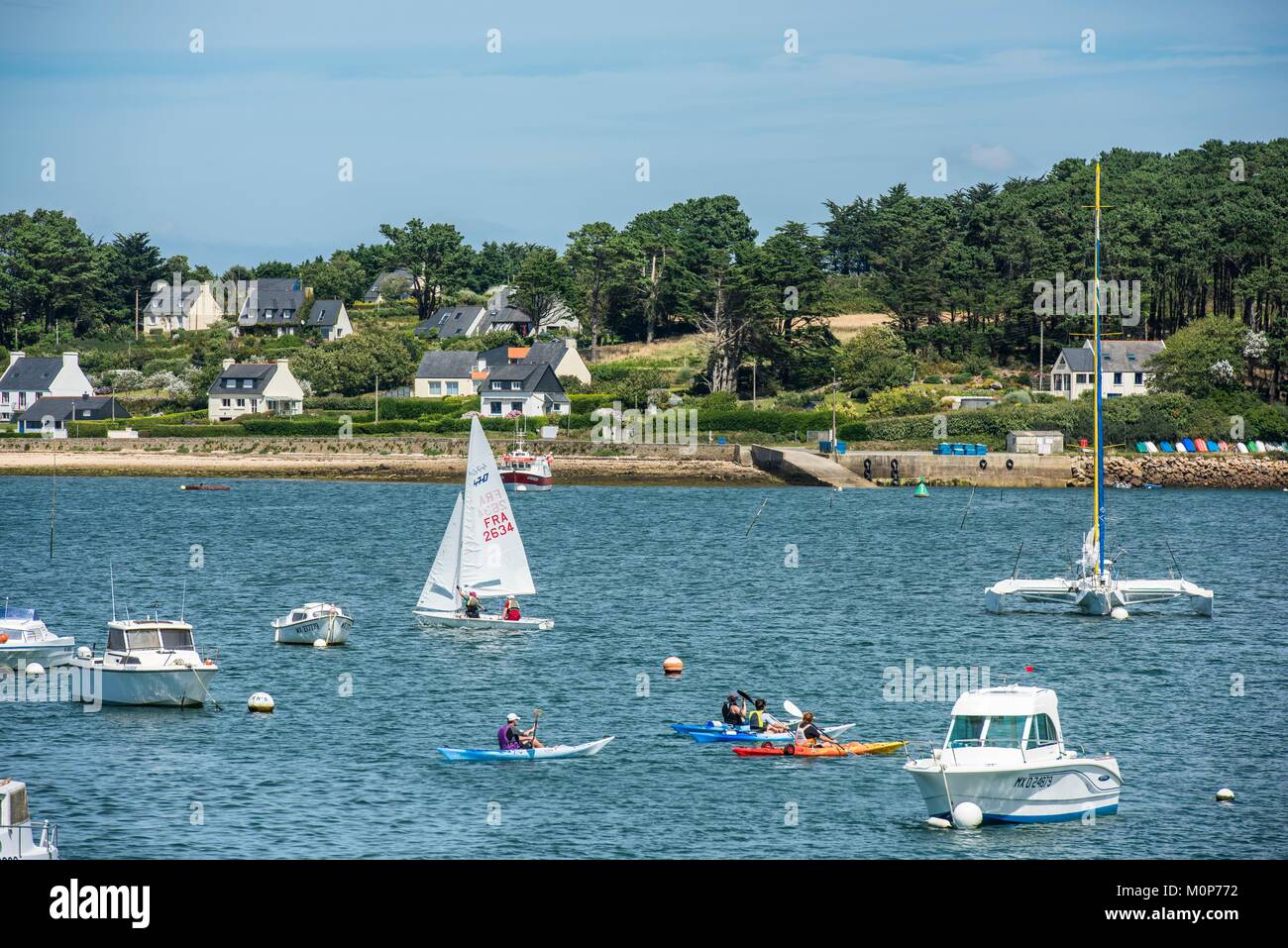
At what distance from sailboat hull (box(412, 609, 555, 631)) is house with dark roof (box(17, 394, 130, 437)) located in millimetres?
115222

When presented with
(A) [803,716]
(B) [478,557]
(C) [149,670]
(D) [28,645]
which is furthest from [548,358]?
(A) [803,716]

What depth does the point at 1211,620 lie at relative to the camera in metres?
62.5

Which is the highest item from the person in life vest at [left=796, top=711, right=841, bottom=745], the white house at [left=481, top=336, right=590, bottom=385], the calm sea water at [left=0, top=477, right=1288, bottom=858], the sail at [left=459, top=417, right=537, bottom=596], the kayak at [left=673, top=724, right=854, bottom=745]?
the white house at [left=481, top=336, right=590, bottom=385]

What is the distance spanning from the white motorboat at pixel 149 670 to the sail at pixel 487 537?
14.7 metres

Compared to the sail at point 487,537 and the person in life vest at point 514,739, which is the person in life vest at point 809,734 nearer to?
the person in life vest at point 514,739

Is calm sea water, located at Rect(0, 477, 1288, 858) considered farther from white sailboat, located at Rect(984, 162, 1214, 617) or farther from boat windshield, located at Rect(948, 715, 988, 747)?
boat windshield, located at Rect(948, 715, 988, 747)

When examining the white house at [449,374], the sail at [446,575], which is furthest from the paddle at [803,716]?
the white house at [449,374]

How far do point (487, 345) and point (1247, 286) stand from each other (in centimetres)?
8499

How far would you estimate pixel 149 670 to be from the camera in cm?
4147

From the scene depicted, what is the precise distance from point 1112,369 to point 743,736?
118 m

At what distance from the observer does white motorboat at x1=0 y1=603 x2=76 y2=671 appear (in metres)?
46.5

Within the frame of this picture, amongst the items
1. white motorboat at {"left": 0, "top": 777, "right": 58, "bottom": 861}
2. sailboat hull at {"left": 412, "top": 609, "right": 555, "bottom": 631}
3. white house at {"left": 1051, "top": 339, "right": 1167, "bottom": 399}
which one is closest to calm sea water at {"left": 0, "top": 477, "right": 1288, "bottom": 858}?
sailboat hull at {"left": 412, "top": 609, "right": 555, "bottom": 631}
